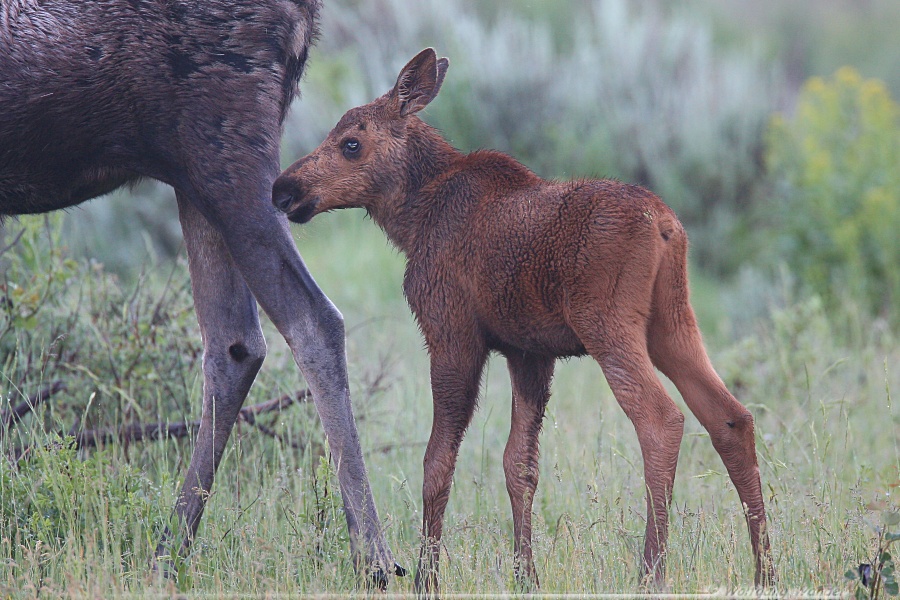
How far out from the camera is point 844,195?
938cm

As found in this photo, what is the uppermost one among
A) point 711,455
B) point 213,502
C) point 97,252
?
point 97,252

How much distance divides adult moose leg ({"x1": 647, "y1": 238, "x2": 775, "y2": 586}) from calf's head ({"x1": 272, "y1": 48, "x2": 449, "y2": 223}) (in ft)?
3.72

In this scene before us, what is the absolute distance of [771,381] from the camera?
743cm

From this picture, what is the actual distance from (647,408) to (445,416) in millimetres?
782

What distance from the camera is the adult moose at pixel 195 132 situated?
158 inches

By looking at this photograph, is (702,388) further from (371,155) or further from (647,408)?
(371,155)

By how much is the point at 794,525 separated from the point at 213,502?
8.30 ft

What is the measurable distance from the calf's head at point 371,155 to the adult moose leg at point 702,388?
1.13 meters

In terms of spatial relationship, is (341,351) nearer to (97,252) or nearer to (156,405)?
(156,405)

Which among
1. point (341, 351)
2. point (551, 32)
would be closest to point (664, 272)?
point (341, 351)

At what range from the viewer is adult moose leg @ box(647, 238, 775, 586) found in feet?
12.7

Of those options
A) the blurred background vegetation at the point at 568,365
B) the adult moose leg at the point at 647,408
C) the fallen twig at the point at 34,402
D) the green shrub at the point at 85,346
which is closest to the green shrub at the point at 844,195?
Answer: the blurred background vegetation at the point at 568,365

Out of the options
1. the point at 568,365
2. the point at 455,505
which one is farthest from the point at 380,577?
the point at 568,365

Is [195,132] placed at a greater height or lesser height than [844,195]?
lesser
